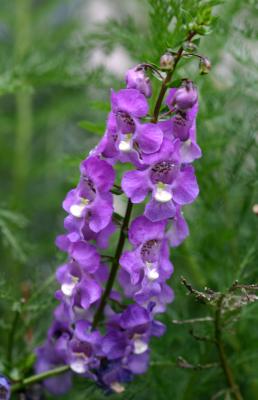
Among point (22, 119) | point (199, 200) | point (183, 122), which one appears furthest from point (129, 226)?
point (22, 119)

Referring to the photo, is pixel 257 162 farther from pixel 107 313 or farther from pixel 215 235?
pixel 107 313

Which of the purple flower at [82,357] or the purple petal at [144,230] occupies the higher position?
the purple petal at [144,230]

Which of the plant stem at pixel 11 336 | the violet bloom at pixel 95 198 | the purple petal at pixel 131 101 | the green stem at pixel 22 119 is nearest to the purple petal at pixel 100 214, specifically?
the violet bloom at pixel 95 198

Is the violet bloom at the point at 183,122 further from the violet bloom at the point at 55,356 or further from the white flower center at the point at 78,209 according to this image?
the violet bloom at the point at 55,356

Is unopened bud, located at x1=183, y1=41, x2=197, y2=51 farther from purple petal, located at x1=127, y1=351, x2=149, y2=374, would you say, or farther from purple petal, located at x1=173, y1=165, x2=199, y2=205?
purple petal, located at x1=127, y1=351, x2=149, y2=374

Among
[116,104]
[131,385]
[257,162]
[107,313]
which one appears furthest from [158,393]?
[116,104]

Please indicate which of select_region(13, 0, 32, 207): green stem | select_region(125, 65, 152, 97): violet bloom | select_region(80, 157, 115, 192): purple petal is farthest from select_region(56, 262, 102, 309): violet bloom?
select_region(13, 0, 32, 207): green stem

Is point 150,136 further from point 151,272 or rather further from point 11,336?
point 11,336
